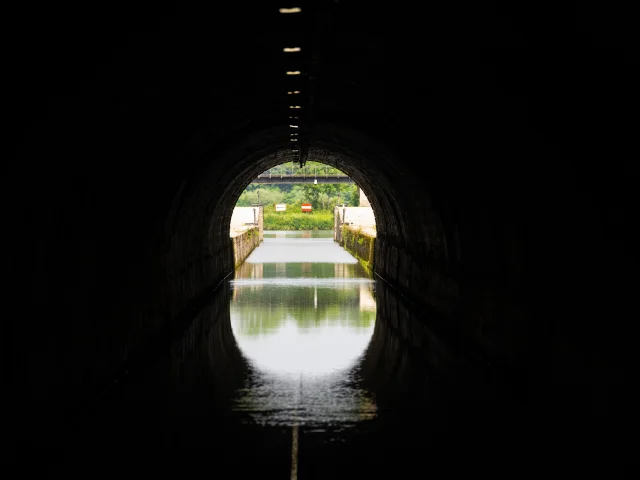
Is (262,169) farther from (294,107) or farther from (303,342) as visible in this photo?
(294,107)

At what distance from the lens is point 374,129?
48.6ft

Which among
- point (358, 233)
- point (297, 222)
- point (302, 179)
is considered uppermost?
point (302, 179)

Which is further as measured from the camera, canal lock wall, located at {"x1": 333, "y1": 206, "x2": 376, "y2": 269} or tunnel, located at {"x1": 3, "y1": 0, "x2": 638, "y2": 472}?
canal lock wall, located at {"x1": 333, "y1": 206, "x2": 376, "y2": 269}

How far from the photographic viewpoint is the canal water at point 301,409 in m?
7.42

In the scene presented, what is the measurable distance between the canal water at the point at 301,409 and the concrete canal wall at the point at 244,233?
19.5m

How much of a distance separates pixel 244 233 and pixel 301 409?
111 ft

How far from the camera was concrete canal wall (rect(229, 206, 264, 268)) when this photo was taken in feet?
121

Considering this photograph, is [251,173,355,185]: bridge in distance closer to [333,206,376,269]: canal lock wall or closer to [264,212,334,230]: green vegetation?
[333,206,376,269]: canal lock wall

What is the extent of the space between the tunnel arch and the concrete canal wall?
7935 millimetres

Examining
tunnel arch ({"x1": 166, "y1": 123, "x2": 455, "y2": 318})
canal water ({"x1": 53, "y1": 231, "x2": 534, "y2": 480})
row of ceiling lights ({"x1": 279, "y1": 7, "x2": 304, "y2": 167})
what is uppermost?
row of ceiling lights ({"x1": 279, "y1": 7, "x2": 304, "y2": 167})

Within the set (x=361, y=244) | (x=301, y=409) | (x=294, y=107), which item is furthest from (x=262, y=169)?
(x=301, y=409)

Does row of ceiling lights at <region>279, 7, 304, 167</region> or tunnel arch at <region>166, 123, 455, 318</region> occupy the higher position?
row of ceiling lights at <region>279, 7, 304, 167</region>

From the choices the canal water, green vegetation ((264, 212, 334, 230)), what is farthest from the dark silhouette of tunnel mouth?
green vegetation ((264, 212, 334, 230))

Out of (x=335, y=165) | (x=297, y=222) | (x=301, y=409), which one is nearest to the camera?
(x=301, y=409)
